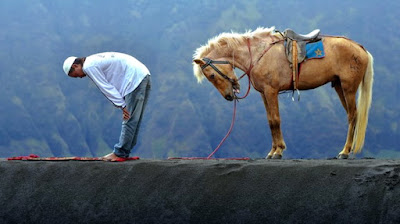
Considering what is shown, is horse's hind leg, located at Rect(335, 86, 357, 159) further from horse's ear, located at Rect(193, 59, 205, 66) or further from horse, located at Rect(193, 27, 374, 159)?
horse's ear, located at Rect(193, 59, 205, 66)

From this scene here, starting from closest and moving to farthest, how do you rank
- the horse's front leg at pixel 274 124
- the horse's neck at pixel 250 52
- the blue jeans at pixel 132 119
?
the blue jeans at pixel 132 119 < the horse's front leg at pixel 274 124 < the horse's neck at pixel 250 52

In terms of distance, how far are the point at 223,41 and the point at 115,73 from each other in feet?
7.45

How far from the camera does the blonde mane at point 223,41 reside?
11.5 m

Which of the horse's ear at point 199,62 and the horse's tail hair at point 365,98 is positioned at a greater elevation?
the horse's ear at point 199,62

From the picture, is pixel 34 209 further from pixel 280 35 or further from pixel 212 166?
pixel 280 35

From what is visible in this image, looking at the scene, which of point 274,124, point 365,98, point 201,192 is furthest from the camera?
point 365,98

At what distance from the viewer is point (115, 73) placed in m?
10.1

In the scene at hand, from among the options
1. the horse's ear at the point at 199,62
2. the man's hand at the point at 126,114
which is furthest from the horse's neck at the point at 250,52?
the man's hand at the point at 126,114

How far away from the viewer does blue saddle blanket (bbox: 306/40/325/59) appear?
11.2 meters

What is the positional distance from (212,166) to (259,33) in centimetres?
333

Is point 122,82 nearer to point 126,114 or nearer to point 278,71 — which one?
point 126,114

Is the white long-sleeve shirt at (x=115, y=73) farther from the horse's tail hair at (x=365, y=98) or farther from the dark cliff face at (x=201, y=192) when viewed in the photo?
the horse's tail hair at (x=365, y=98)

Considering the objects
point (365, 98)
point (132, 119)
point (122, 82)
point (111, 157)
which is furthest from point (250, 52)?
point (111, 157)

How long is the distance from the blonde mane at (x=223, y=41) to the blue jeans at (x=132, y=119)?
1.61 m
